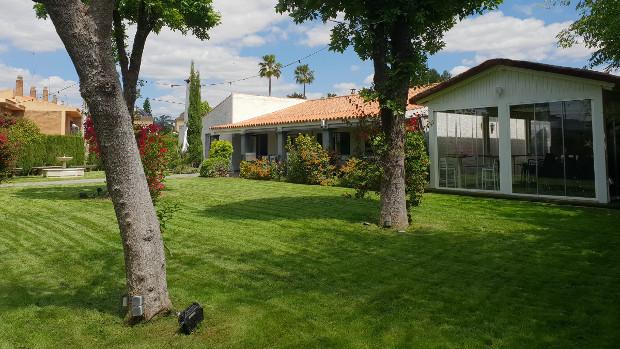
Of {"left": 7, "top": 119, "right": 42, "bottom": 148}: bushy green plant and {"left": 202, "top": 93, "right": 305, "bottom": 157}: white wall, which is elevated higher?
{"left": 202, "top": 93, "right": 305, "bottom": 157}: white wall

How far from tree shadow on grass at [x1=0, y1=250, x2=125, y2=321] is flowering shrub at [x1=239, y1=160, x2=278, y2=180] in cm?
1576

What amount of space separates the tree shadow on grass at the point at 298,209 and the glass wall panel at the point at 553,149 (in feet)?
15.8

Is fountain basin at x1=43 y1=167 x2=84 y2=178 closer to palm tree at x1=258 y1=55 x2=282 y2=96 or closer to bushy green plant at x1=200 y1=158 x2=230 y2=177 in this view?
bushy green plant at x1=200 y1=158 x2=230 y2=177

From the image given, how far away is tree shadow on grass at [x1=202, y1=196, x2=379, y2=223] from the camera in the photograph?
10.5 m

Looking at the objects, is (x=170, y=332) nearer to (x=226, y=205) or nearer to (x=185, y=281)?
(x=185, y=281)

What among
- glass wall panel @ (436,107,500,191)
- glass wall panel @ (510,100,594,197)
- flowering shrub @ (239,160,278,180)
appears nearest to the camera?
glass wall panel @ (510,100,594,197)

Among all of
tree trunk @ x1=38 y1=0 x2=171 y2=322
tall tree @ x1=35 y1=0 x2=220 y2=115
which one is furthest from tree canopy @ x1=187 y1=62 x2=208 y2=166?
tree trunk @ x1=38 y1=0 x2=171 y2=322

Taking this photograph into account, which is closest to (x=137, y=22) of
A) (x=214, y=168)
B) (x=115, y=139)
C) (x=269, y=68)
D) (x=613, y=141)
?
(x=115, y=139)

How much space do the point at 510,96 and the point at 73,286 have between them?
12595mm

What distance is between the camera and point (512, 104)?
13719 millimetres

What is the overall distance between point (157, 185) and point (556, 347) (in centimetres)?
1030

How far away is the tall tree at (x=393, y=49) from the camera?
29.3ft

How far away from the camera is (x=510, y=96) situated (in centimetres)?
1377

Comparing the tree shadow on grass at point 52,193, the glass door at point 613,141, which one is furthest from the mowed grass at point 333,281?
the tree shadow on grass at point 52,193
